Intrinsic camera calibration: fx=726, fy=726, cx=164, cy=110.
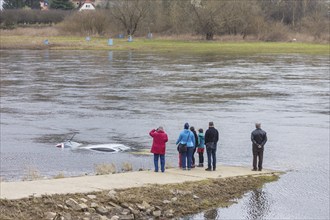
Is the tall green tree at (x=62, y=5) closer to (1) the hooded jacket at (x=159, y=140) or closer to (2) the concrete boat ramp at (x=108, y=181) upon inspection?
(2) the concrete boat ramp at (x=108, y=181)

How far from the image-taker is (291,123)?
34375 mm

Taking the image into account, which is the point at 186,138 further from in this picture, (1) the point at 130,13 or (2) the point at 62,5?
(2) the point at 62,5

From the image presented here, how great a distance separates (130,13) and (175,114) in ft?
252

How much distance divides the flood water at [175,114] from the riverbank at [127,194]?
2.14 ft

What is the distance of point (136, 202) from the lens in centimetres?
1734

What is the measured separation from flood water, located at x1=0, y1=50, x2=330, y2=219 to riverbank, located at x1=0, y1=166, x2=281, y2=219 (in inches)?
25.7

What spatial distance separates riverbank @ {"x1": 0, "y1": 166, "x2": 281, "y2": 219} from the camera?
1630 centimetres

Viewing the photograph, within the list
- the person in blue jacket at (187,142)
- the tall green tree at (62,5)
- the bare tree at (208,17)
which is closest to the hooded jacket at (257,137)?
the person in blue jacket at (187,142)

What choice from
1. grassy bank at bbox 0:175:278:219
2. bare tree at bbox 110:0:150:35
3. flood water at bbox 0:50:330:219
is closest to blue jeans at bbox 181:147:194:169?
grassy bank at bbox 0:175:278:219

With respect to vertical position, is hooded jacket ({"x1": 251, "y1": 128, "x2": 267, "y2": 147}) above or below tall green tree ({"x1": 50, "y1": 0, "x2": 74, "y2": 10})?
below

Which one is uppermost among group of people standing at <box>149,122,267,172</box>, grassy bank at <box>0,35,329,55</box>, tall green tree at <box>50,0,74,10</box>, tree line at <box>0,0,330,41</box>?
tall green tree at <box>50,0,74,10</box>

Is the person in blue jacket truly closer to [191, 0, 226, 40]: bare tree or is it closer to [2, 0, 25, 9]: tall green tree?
[191, 0, 226, 40]: bare tree

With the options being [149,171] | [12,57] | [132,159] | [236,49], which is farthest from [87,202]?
[236,49]

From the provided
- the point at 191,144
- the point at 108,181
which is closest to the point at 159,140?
the point at 191,144
